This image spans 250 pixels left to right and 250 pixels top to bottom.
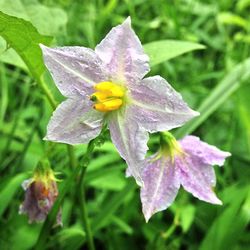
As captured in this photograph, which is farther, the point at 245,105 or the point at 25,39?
the point at 245,105

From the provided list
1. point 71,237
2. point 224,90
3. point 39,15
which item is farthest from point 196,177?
point 224,90

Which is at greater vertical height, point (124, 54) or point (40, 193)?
point (124, 54)

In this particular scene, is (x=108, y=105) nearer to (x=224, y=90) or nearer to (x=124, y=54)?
(x=124, y=54)

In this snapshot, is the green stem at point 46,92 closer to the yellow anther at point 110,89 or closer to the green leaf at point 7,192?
the yellow anther at point 110,89

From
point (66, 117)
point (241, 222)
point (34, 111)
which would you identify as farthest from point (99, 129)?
point (34, 111)

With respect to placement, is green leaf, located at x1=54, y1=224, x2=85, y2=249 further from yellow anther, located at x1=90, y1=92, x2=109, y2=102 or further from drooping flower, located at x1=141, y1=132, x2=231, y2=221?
yellow anther, located at x1=90, y1=92, x2=109, y2=102

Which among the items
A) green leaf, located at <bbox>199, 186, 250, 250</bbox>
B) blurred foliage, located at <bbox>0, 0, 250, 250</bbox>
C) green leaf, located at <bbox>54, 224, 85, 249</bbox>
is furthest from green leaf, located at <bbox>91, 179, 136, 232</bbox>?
green leaf, located at <bbox>199, 186, 250, 250</bbox>
